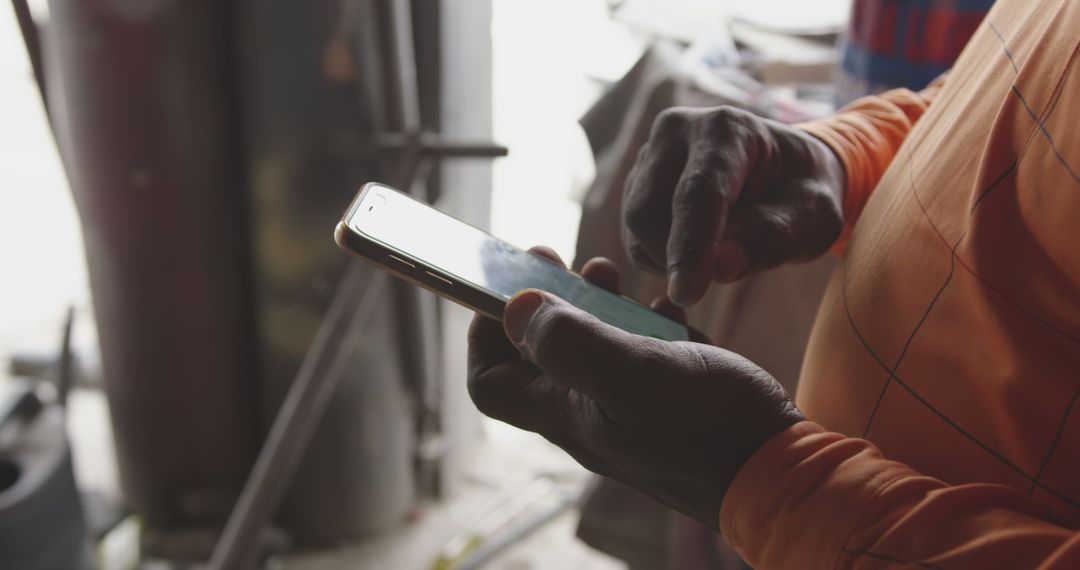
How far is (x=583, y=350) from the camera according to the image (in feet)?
1.32

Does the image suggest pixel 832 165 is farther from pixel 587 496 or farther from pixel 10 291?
pixel 10 291

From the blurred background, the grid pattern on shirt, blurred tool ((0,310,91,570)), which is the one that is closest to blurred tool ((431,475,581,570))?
the blurred background

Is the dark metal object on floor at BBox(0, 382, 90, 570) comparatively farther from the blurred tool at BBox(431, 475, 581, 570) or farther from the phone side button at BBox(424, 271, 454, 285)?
the phone side button at BBox(424, 271, 454, 285)

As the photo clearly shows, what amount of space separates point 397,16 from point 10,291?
4.49ft

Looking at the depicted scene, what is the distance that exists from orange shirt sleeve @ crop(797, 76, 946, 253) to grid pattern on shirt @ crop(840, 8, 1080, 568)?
0.11 meters

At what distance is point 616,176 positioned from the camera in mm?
911

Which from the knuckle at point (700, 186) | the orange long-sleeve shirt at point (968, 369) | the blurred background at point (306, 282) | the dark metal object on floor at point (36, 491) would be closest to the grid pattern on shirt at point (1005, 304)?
the orange long-sleeve shirt at point (968, 369)

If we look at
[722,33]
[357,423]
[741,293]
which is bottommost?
[357,423]

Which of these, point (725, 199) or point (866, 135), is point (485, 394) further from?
point (866, 135)

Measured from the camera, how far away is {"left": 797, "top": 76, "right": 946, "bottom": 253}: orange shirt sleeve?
60 centimetres

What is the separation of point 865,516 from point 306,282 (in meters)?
0.89

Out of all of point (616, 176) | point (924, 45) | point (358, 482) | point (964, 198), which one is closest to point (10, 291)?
point (358, 482)

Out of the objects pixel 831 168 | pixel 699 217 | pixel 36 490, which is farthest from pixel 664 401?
pixel 36 490

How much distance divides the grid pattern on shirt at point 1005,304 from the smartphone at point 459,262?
13cm
